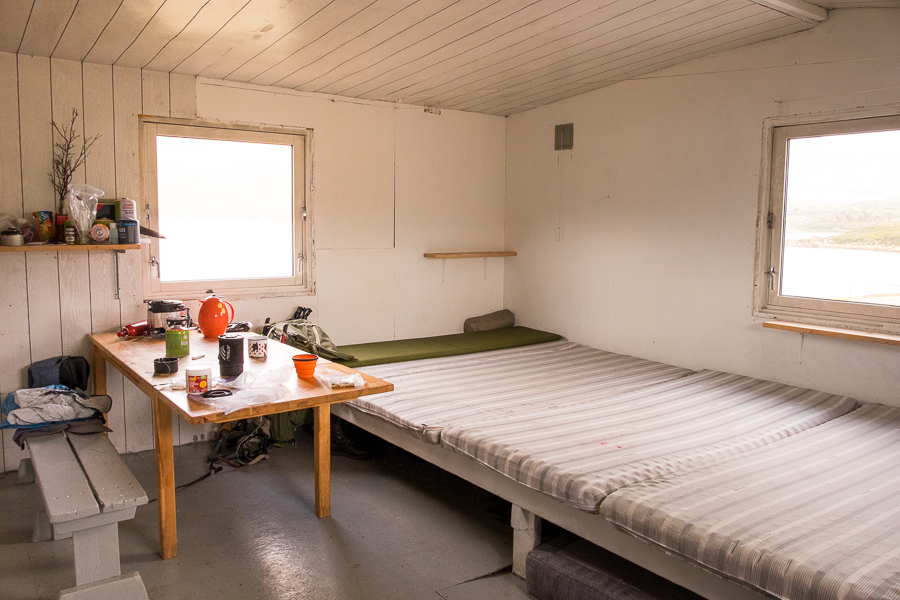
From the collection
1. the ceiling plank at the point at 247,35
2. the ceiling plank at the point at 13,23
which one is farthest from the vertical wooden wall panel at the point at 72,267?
the ceiling plank at the point at 247,35

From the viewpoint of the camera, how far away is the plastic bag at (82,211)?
337 centimetres

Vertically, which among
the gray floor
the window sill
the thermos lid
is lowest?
the gray floor

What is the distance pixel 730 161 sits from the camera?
3607 millimetres

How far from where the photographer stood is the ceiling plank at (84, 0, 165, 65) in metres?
2.61

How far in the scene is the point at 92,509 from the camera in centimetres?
Result: 206

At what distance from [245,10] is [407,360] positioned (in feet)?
7.16

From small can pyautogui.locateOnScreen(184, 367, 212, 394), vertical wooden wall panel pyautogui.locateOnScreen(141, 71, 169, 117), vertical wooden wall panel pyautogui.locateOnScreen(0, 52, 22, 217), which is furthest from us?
vertical wooden wall panel pyautogui.locateOnScreen(141, 71, 169, 117)

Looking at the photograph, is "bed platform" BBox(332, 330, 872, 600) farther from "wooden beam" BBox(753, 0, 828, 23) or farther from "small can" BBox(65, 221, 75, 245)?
"wooden beam" BBox(753, 0, 828, 23)

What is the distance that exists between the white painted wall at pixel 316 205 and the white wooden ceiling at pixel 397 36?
0.17 metres

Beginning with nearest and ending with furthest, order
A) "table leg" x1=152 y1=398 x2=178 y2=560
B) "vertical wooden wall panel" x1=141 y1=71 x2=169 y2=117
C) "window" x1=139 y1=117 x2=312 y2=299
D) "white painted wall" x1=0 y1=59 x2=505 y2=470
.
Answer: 1. "table leg" x1=152 y1=398 x2=178 y2=560
2. "white painted wall" x1=0 y1=59 x2=505 y2=470
3. "vertical wooden wall panel" x1=141 y1=71 x2=169 y2=117
4. "window" x1=139 y1=117 x2=312 y2=299

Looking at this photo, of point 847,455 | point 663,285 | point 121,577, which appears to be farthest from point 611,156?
point 121,577

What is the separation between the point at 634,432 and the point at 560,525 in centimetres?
62

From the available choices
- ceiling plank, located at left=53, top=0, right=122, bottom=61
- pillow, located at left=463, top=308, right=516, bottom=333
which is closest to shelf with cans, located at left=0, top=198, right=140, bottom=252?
ceiling plank, located at left=53, top=0, right=122, bottom=61

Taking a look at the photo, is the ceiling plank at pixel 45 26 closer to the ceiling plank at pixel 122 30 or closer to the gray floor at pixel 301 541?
the ceiling plank at pixel 122 30
